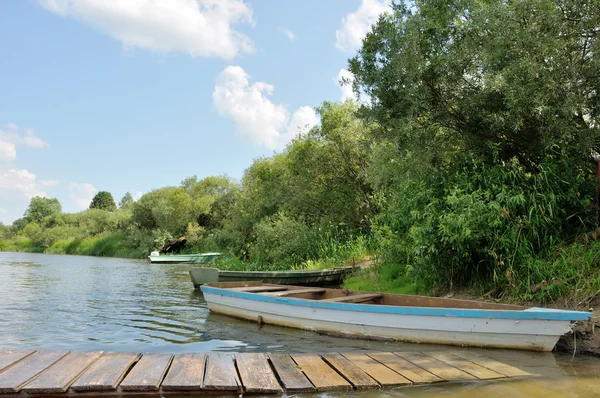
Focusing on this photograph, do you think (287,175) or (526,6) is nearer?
(526,6)

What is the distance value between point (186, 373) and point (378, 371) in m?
2.13

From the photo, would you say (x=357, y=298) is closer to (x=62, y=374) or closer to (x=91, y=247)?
(x=62, y=374)

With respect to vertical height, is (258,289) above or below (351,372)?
above

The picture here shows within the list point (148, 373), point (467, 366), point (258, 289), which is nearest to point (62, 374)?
point (148, 373)

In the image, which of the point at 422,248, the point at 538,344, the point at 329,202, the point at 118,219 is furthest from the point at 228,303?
the point at 118,219

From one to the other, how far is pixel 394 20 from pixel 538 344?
7.68m

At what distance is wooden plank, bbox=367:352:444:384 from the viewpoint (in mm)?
4918

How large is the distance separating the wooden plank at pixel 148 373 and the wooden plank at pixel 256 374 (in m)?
0.83

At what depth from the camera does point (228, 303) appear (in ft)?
33.9

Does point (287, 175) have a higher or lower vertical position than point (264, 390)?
higher

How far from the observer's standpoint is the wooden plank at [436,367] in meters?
5.02

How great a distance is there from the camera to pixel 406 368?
5262 mm

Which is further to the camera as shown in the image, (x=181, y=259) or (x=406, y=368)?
(x=181, y=259)

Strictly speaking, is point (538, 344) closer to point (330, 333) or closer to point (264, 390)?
point (330, 333)
